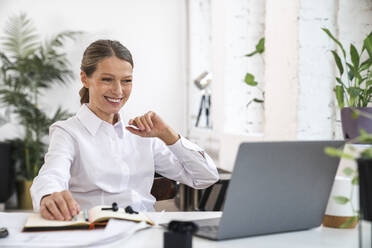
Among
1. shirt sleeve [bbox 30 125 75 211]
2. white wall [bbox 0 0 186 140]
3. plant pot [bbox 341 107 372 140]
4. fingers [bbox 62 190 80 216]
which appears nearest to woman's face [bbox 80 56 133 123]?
shirt sleeve [bbox 30 125 75 211]

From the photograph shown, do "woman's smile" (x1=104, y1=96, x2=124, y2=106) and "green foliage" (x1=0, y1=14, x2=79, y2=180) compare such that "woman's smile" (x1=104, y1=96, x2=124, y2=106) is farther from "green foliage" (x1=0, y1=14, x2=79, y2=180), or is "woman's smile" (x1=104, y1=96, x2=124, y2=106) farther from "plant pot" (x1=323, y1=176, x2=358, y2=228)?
"green foliage" (x1=0, y1=14, x2=79, y2=180)

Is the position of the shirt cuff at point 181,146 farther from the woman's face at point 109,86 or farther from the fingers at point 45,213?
the fingers at point 45,213

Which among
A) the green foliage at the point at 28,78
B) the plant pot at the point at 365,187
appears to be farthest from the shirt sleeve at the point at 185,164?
the green foliage at the point at 28,78

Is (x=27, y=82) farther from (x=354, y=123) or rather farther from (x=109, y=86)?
(x=354, y=123)

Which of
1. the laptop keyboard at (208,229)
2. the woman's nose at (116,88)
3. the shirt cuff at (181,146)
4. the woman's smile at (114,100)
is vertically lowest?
the laptop keyboard at (208,229)

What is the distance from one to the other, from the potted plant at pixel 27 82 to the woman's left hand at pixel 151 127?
3448 mm

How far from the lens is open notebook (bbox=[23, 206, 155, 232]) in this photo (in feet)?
4.02

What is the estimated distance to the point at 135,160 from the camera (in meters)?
1.94

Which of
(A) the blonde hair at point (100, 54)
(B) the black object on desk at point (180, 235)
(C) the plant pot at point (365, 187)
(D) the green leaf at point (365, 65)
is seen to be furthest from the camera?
(D) the green leaf at point (365, 65)

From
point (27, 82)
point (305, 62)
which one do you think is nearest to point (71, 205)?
point (305, 62)

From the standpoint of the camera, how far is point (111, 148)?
1.90 metres

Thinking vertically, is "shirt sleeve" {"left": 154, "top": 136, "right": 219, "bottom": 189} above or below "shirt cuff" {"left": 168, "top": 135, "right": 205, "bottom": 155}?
below

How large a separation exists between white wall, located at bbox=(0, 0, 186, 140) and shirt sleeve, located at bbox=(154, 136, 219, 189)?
3331 millimetres

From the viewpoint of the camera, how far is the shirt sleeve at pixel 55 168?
150 centimetres
